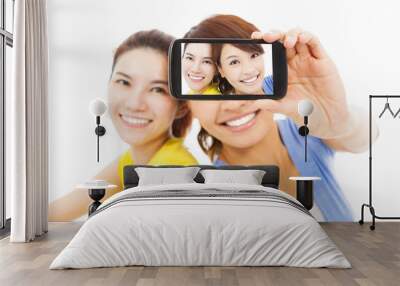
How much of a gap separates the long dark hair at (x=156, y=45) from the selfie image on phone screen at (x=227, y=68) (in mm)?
247

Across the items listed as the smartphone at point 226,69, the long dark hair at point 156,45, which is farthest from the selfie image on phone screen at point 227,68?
the long dark hair at point 156,45

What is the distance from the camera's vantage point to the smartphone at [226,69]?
7.32 meters

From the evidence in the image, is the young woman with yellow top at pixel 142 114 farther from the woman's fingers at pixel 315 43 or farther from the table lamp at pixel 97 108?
the woman's fingers at pixel 315 43

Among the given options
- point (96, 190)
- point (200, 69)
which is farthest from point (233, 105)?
point (96, 190)

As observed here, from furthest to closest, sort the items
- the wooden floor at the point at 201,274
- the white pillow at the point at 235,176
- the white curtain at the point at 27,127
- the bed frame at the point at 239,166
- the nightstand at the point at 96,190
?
the bed frame at the point at 239,166 < the nightstand at the point at 96,190 < the white pillow at the point at 235,176 < the white curtain at the point at 27,127 < the wooden floor at the point at 201,274

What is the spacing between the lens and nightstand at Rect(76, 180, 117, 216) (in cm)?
697

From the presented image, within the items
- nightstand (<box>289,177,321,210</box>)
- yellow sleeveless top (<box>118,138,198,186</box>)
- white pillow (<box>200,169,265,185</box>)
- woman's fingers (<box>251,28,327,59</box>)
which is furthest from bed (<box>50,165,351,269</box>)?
woman's fingers (<box>251,28,327,59</box>)

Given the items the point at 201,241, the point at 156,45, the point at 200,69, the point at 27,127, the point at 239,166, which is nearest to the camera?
the point at 201,241

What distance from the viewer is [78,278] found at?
14.0ft

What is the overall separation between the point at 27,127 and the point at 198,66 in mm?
2229

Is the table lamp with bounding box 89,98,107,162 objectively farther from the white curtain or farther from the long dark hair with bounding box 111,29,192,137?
the white curtain

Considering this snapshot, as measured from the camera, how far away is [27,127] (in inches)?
242

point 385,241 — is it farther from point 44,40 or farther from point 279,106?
point 44,40

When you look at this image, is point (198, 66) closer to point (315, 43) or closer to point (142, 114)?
point (142, 114)
